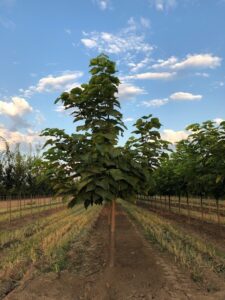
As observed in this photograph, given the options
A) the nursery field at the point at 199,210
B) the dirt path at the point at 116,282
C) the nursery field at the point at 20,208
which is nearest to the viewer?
the dirt path at the point at 116,282

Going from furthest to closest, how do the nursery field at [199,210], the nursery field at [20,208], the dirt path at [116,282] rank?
the nursery field at [20,208] → the nursery field at [199,210] → the dirt path at [116,282]

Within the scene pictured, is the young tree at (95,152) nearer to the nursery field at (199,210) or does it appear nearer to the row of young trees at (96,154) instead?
the row of young trees at (96,154)

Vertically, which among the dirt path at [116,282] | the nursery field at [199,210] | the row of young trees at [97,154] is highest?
the row of young trees at [97,154]

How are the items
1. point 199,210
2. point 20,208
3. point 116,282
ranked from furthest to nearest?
1. point 199,210
2. point 20,208
3. point 116,282

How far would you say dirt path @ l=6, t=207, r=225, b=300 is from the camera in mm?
6316

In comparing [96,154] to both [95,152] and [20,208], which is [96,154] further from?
[20,208]

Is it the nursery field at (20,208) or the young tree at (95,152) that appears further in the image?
the nursery field at (20,208)

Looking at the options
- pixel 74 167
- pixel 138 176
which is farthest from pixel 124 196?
pixel 74 167

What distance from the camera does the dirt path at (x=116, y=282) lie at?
632 cm

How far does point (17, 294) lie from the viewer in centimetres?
622

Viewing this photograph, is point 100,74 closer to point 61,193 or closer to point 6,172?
point 61,193

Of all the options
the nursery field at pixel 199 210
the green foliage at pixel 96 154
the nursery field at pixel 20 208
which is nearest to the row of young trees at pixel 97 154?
the green foliage at pixel 96 154

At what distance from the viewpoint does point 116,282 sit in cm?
698

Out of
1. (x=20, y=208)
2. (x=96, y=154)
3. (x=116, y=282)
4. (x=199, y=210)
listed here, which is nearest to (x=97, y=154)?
(x=96, y=154)
